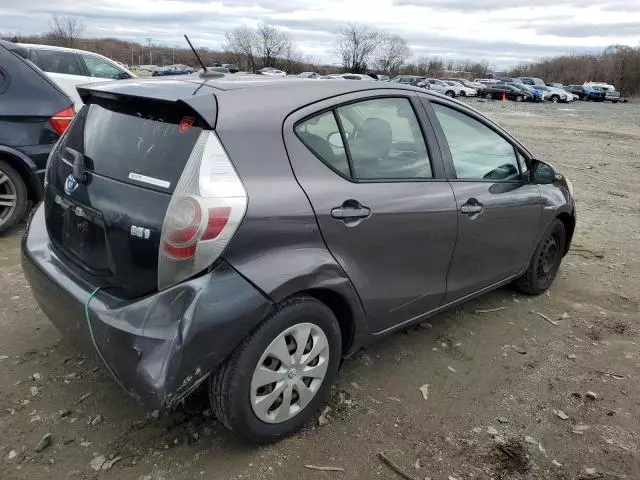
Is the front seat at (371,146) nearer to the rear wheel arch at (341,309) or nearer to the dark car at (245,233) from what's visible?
the dark car at (245,233)

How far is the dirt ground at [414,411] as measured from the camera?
2471 millimetres

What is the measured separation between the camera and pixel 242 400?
232 cm

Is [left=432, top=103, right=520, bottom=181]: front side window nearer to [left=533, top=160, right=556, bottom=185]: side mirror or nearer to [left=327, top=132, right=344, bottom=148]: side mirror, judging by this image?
[left=533, top=160, right=556, bottom=185]: side mirror

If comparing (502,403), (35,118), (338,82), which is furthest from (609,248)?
(35,118)

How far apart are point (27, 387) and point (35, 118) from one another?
300 cm

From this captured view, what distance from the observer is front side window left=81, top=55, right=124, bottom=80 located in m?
10.2

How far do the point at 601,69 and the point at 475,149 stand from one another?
8998 centimetres

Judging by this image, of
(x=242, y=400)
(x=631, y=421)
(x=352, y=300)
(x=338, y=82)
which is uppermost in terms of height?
(x=338, y=82)

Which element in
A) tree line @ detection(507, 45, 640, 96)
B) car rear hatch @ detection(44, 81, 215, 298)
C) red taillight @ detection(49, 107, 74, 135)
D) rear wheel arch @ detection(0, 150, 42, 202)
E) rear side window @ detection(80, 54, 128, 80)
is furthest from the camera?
tree line @ detection(507, 45, 640, 96)

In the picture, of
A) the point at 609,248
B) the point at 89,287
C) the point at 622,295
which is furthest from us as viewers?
the point at 609,248

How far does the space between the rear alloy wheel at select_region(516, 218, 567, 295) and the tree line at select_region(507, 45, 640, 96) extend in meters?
75.8

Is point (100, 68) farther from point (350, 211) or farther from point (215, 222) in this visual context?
point (215, 222)

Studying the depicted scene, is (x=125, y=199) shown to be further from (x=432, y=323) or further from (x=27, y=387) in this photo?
(x=432, y=323)

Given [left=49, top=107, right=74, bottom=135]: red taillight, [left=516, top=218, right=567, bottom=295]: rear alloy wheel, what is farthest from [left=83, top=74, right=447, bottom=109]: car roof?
[left=49, top=107, right=74, bottom=135]: red taillight
